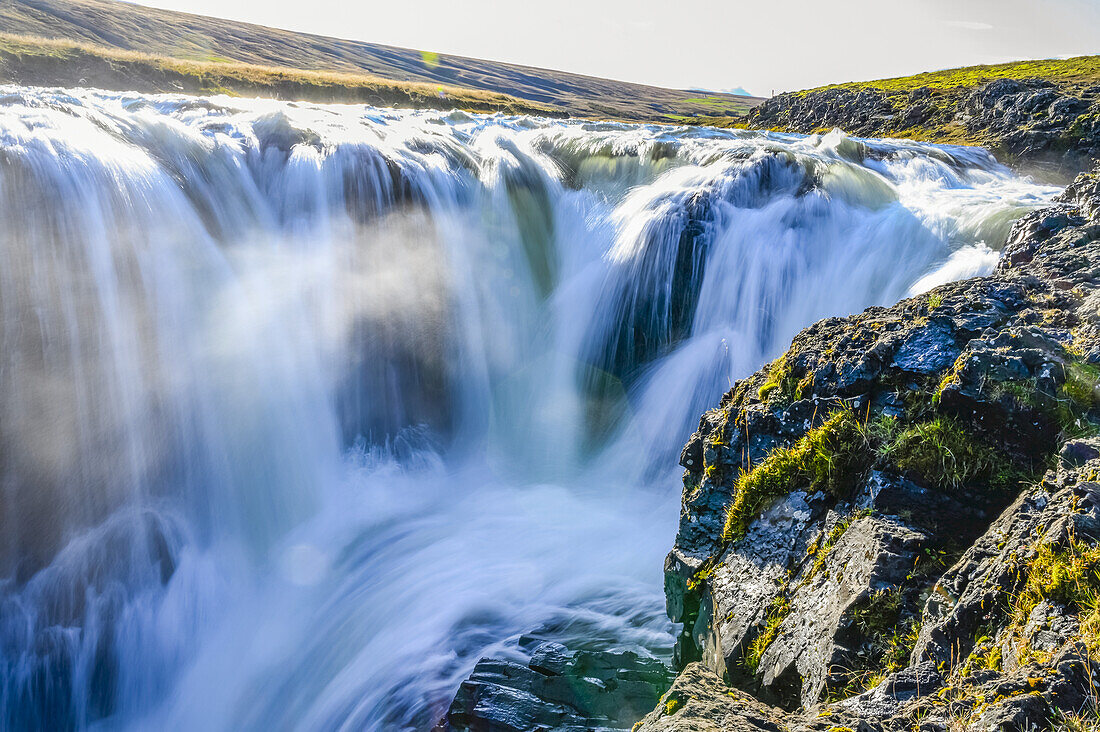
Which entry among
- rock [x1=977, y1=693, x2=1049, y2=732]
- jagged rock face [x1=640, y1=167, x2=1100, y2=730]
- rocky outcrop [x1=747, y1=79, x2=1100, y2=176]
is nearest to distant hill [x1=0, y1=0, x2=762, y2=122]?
rocky outcrop [x1=747, y1=79, x2=1100, y2=176]

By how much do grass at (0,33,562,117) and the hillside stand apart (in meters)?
22.8

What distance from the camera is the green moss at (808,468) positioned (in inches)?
138

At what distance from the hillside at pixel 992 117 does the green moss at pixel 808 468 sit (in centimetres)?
1674

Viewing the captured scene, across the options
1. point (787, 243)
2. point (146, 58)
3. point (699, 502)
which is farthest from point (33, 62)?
point (699, 502)

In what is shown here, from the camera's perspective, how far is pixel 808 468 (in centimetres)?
363

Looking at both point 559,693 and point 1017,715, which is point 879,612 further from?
Result: point 559,693

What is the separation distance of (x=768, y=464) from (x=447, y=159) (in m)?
9.52

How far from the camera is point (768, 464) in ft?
12.5

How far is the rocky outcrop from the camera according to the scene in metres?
15.5

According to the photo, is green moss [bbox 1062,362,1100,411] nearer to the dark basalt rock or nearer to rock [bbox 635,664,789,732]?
the dark basalt rock

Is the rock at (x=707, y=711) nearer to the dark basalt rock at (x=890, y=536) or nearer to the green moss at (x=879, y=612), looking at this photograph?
the dark basalt rock at (x=890, y=536)

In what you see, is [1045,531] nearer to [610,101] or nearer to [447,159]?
[447,159]

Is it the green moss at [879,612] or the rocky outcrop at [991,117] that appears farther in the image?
the rocky outcrop at [991,117]

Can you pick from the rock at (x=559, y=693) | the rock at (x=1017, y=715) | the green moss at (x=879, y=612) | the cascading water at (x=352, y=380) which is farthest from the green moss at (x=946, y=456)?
the cascading water at (x=352, y=380)
